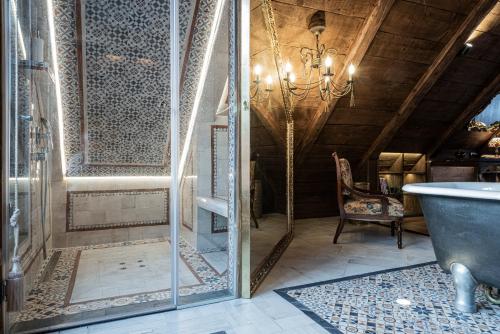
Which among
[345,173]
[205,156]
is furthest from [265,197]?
[345,173]

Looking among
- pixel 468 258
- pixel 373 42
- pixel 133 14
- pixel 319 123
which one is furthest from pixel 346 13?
pixel 468 258

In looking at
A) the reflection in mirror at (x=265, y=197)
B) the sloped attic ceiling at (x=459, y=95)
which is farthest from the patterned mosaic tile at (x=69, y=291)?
the sloped attic ceiling at (x=459, y=95)

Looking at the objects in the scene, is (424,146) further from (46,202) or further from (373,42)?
(46,202)

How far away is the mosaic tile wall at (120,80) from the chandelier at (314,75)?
672mm

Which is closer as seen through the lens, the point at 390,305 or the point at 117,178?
the point at 390,305

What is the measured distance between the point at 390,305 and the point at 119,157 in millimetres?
3246

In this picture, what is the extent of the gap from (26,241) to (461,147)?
Answer: 6433 mm

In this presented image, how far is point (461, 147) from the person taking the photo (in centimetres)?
588

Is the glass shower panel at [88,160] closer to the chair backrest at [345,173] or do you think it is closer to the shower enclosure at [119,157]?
the shower enclosure at [119,157]

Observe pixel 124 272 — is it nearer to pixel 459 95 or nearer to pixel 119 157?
pixel 119 157

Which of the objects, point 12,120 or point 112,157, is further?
point 112,157

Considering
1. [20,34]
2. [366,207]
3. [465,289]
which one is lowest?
[465,289]

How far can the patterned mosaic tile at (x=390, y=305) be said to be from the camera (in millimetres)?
1842

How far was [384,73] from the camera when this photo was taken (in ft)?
12.8
